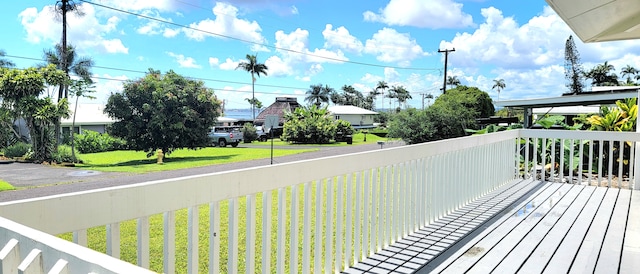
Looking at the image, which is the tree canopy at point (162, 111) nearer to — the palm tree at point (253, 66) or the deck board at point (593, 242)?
the palm tree at point (253, 66)

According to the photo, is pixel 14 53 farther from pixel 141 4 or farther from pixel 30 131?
pixel 141 4

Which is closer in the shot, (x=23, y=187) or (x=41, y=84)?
(x=23, y=187)

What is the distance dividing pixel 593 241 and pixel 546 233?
291mm

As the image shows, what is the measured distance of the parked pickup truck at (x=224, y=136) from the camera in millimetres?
27161

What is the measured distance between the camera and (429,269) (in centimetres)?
234

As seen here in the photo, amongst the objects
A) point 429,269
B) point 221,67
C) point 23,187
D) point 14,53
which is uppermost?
point 221,67

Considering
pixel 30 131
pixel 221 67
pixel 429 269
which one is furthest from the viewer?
pixel 221 67

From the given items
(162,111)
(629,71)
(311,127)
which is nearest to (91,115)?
(162,111)

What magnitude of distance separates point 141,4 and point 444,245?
1651 inches

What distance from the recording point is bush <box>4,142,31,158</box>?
17.3 m

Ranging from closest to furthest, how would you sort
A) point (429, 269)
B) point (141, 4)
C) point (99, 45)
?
1. point (429, 269)
2. point (99, 45)
3. point (141, 4)

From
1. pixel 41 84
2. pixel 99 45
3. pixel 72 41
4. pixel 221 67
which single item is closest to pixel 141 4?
pixel 99 45

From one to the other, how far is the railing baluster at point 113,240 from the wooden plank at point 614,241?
2.47m

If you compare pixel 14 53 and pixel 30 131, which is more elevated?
pixel 14 53
